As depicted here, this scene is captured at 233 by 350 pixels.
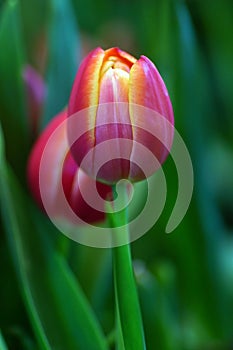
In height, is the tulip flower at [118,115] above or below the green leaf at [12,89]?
below

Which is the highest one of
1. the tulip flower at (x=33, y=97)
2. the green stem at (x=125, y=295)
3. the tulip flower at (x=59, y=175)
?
the tulip flower at (x=33, y=97)

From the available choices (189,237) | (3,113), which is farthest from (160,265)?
(3,113)

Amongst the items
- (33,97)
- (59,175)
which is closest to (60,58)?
(33,97)

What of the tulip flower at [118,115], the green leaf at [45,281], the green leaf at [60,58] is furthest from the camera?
the green leaf at [60,58]

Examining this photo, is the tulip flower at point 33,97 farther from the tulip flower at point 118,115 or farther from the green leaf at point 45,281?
the tulip flower at point 118,115

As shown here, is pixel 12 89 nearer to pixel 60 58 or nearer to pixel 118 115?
pixel 60 58

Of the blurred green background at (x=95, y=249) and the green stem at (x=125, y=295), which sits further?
the blurred green background at (x=95, y=249)

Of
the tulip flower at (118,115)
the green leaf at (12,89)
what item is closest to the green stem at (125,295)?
the tulip flower at (118,115)
